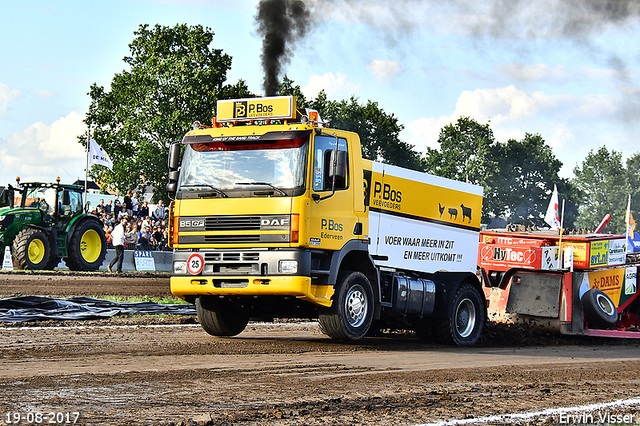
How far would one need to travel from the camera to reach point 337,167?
10.3m

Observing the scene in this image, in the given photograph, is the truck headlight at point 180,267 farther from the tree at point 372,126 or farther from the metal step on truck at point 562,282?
the tree at point 372,126

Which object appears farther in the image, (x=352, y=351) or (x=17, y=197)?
(x=17, y=197)

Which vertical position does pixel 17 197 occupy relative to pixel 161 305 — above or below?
above

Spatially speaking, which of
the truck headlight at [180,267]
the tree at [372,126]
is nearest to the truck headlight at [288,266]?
the truck headlight at [180,267]

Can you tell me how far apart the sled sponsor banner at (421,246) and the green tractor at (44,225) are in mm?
14598

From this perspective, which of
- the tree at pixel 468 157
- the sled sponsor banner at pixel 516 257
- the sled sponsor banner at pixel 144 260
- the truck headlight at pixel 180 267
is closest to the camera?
the truck headlight at pixel 180 267

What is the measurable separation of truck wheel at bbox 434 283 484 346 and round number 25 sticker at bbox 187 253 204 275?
4.31 metres

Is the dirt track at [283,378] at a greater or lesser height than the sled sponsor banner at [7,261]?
lesser

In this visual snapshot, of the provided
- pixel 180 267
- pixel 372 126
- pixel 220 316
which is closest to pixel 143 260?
pixel 220 316

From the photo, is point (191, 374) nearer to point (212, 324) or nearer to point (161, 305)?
point (212, 324)

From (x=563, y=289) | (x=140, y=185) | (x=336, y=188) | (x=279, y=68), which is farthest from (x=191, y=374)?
(x=140, y=185)

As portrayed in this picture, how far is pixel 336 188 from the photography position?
10.4 metres

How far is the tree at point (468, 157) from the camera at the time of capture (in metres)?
86.8

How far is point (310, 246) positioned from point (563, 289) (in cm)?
574
